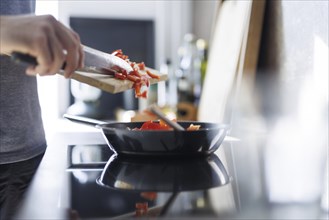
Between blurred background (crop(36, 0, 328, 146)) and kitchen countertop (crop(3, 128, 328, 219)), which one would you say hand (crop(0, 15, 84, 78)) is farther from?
blurred background (crop(36, 0, 328, 146))

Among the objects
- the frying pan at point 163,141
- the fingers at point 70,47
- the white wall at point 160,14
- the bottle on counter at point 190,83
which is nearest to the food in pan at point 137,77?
the frying pan at point 163,141

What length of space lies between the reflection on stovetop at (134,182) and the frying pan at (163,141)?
Answer: 15mm

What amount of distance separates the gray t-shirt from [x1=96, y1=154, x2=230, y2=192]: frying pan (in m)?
0.22

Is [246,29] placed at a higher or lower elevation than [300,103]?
higher

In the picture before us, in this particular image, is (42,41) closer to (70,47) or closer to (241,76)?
(70,47)

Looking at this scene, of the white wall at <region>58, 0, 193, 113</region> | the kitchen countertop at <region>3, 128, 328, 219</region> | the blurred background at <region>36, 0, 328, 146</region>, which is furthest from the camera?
the white wall at <region>58, 0, 193, 113</region>

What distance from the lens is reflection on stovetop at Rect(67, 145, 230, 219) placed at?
464 mm

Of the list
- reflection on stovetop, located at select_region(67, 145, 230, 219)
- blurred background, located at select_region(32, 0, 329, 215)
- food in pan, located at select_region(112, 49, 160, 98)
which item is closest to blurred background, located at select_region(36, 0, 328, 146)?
blurred background, located at select_region(32, 0, 329, 215)

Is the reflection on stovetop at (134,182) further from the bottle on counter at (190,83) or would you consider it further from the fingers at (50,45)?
the bottle on counter at (190,83)

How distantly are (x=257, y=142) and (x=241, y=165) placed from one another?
0.26 meters

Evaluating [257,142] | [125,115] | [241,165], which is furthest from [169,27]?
[241,165]

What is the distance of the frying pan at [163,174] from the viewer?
55cm

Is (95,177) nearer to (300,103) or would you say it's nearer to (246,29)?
(300,103)

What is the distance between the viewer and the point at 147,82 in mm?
849
